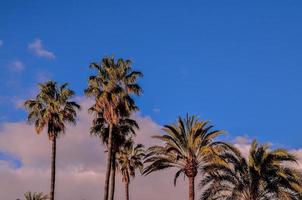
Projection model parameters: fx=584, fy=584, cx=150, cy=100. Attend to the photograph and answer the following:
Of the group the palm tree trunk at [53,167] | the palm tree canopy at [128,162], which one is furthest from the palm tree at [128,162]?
the palm tree trunk at [53,167]

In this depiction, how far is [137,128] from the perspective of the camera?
191ft

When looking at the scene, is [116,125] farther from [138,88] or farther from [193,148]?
[193,148]

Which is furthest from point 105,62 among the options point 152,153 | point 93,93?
point 152,153

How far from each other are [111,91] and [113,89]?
0.27m

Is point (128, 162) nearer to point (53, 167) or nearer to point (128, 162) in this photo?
point (128, 162)

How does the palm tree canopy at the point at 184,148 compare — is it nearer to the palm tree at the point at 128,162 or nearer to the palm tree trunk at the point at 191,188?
the palm tree trunk at the point at 191,188

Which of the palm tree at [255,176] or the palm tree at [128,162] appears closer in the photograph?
the palm tree at [255,176]

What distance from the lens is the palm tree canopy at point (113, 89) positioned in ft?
180

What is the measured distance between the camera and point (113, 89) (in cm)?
5519

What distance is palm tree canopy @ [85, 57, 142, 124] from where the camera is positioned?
5481 centimetres

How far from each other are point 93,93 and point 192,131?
11715 millimetres

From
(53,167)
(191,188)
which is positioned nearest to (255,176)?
(191,188)

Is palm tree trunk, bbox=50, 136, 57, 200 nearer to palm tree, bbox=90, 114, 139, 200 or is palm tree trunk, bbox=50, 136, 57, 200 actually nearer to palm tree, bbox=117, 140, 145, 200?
palm tree, bbox=90, 114, 139, 200

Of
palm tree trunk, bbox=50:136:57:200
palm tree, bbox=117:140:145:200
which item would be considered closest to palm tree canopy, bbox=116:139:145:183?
palm tree, bbox=117:140:145:200
